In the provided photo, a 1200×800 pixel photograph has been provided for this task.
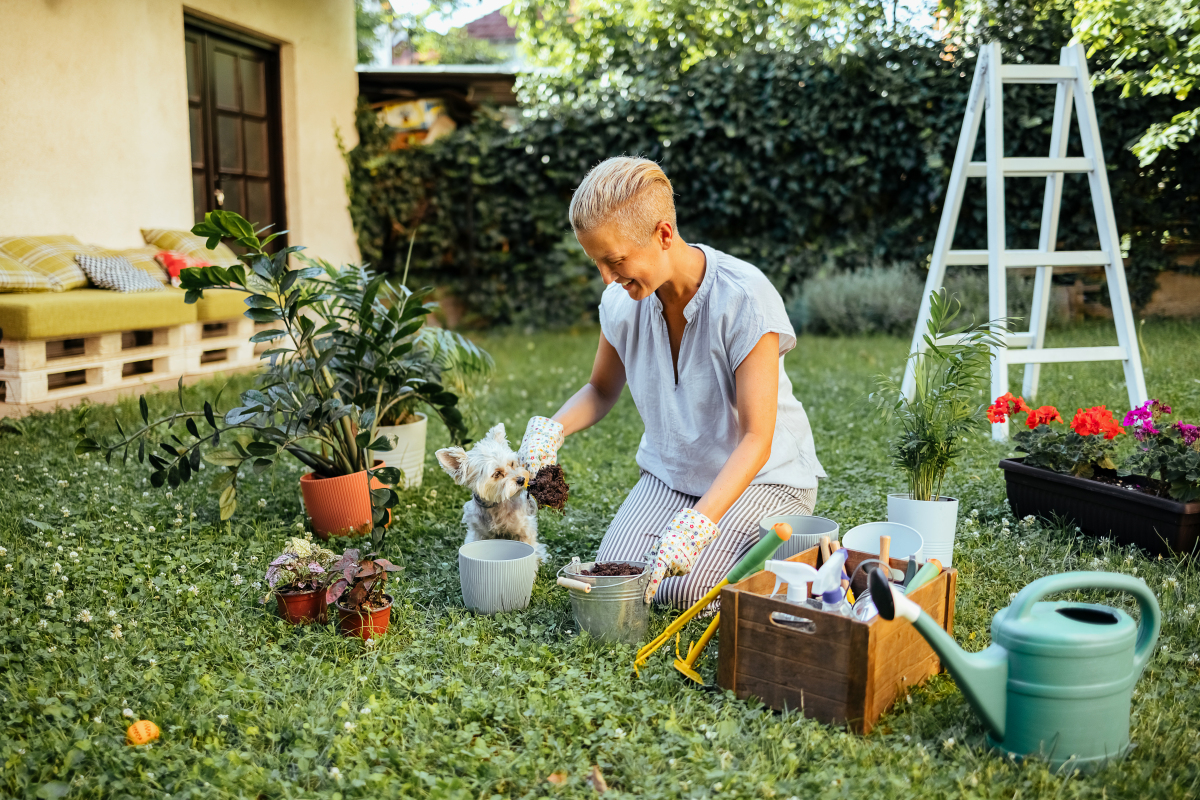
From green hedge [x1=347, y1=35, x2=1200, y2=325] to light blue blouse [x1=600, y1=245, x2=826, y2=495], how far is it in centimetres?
656

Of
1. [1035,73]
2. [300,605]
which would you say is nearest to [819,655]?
[300,605]

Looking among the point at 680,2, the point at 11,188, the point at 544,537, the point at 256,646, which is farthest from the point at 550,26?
the point at 256,646

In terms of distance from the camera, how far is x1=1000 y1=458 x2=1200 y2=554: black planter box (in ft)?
9.52

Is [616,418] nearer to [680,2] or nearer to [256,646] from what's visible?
[256,646]

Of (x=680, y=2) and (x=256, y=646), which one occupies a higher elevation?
(x=680, y=2)

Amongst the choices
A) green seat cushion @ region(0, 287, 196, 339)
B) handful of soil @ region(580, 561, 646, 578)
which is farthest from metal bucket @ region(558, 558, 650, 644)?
green seat cushion @ region(0, 287, 196, 339)

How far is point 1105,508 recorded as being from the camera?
3.13 metres

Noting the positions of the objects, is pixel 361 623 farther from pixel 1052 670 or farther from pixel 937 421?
pixel 937 421

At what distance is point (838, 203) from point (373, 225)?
4.90 m

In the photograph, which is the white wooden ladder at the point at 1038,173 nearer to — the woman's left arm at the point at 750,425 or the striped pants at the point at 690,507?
the striped pants at the point at 690,507

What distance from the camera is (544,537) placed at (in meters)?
3.53

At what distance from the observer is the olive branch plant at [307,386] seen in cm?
317

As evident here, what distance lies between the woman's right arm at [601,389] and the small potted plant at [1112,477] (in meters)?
1.51

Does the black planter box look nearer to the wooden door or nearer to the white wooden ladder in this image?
the white wooden ladder
